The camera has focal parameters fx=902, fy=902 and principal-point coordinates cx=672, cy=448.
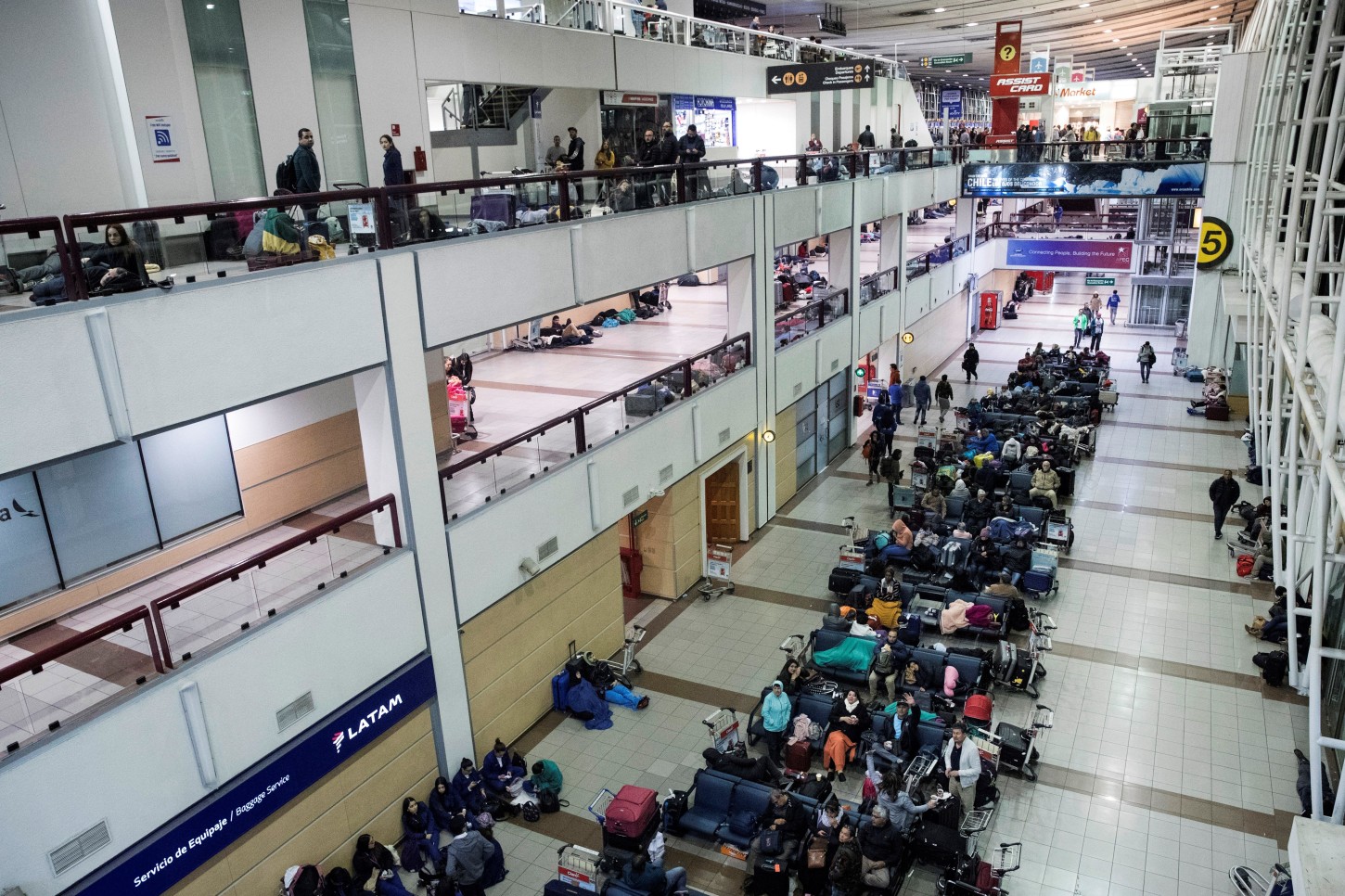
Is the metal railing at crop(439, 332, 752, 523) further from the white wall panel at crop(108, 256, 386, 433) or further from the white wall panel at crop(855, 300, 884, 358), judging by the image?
the white wall panel at crop(855, 300, 884, 358)

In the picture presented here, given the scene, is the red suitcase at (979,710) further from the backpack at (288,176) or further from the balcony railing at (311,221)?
the backpack at (288,176)

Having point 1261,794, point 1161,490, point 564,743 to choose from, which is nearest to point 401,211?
point 564,743

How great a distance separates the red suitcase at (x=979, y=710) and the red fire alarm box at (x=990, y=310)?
27.4 meters

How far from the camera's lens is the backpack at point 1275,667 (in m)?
12.3

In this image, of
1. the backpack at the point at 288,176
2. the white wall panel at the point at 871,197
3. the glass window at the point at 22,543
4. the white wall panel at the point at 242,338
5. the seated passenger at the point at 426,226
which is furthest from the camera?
the white wall panel at the point at 871,197

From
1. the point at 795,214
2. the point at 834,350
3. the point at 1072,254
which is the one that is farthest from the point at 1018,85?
the point at 795,214

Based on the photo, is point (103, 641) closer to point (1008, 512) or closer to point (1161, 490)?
point (1008, 512)

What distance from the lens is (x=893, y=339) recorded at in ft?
82.7

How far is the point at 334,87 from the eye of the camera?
13.2 metres

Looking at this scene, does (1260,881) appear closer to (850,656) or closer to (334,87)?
(850,656)

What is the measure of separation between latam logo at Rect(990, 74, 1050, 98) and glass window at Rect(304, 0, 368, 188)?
2085 centimetres

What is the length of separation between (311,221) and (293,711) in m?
4.56

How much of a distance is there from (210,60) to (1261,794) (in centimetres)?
1562

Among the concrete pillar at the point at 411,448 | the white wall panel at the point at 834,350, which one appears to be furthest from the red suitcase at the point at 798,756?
the white wall panel at the point at 834,350
